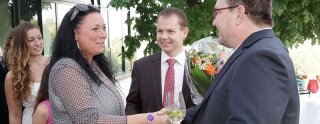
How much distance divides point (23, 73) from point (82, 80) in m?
1.43

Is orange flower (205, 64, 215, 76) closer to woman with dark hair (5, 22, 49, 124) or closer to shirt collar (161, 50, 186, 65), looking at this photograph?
shirt collar (161, 50, 186, 65)

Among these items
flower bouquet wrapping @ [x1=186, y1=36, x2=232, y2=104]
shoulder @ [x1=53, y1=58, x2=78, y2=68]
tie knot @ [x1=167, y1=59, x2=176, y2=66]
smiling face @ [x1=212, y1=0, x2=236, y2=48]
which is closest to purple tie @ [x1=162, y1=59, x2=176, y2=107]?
tie knot @ [x1=167, y1=59, x2=176, y2=66]

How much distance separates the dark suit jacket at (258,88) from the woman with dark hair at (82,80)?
2.03 ft

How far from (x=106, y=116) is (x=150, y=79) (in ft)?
2.79

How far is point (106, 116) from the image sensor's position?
72.5 inches

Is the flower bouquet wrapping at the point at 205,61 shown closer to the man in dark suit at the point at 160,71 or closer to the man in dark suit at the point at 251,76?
the man in dark suit at the point at 160,71

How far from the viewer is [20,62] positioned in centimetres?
306

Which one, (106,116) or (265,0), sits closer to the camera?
(265,0)

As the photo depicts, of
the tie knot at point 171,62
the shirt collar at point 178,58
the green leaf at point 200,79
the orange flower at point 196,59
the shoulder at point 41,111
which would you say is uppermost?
the orange flower at point 196,59

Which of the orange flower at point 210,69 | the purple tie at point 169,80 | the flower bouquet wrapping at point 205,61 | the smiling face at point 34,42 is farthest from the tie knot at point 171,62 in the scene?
the smiling face at point 34,42

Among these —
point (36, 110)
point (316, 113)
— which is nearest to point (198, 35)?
point (316, 113)

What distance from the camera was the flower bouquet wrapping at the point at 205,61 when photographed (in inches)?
84.0

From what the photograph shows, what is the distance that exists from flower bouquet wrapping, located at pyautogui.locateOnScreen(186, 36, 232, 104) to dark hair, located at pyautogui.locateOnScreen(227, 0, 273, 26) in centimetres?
67

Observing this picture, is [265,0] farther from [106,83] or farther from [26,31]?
[26,31]
